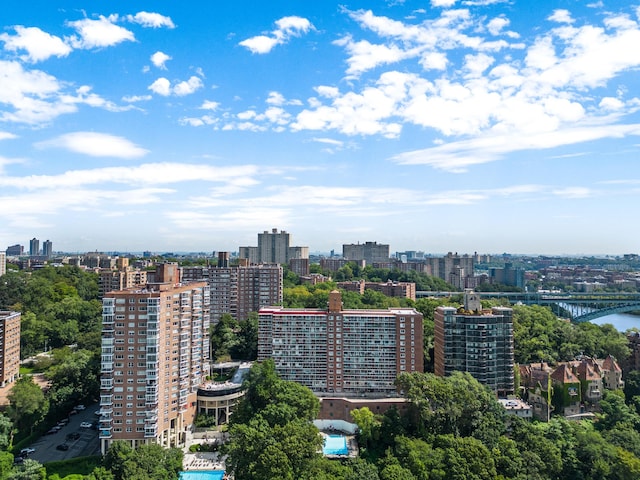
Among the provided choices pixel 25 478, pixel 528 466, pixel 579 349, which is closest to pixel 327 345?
pixel 528 466

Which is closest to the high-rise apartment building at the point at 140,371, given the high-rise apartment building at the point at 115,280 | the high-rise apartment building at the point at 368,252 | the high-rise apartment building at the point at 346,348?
the high-rise apartment building at the point at 346,348

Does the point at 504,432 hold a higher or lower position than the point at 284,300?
lower

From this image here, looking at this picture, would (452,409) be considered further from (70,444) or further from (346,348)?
(70,444)

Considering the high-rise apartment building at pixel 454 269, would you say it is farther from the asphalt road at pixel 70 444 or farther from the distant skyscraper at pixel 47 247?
the distant skyscraper at pixel 47 247

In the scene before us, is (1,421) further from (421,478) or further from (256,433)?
(421,478)

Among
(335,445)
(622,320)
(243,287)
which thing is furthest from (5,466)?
(622,320)

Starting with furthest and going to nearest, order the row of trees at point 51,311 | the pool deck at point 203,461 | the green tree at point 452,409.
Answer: the row of trees at point 51,311 < the green tree at point 452,409 < the pool deck at point 203,461

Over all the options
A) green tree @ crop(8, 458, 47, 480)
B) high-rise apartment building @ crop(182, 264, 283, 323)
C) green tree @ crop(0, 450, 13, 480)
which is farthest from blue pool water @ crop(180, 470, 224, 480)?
high-rise apartment building @ crop(182, 264, 283, 323)

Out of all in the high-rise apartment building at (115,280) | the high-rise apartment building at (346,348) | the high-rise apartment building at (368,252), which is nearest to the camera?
the high-rise apartment building at (346,348)
